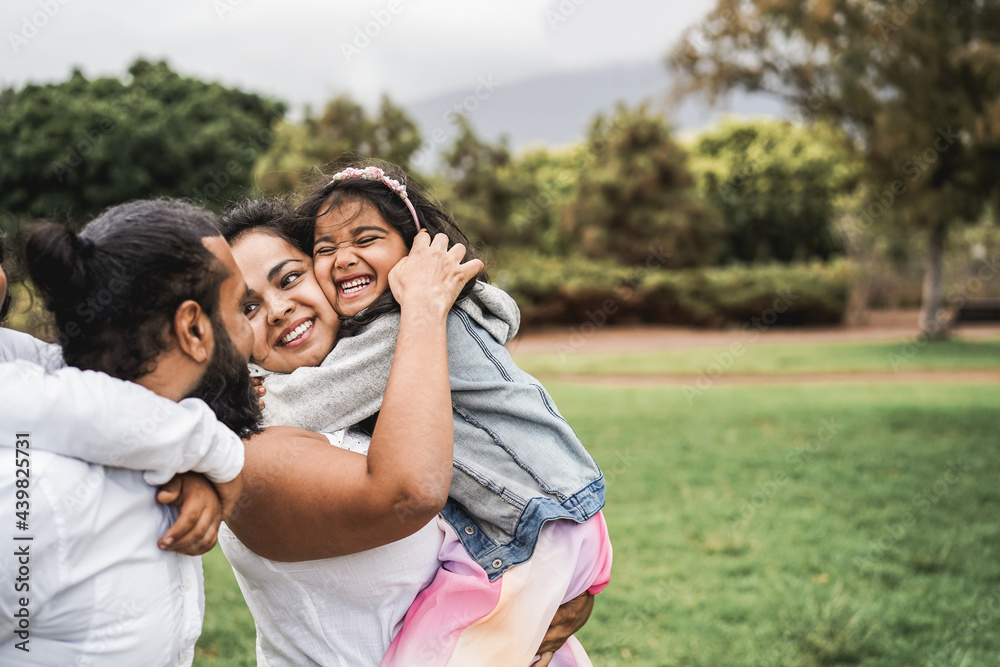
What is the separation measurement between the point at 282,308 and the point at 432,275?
0.38 meters

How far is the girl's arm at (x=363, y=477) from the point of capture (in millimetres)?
1438

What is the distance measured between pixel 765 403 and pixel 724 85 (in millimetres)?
5910

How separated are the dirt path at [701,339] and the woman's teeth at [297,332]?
11059 millimetres

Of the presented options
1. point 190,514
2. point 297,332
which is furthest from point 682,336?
point 190,514

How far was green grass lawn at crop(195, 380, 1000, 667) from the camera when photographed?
13.6 ft

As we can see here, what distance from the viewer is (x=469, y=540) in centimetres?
176

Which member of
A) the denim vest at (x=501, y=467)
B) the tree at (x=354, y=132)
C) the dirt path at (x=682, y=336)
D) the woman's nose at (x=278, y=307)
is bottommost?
the dirt path at (x=682, y=336)

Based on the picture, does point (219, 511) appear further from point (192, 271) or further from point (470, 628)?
point (470, 628)

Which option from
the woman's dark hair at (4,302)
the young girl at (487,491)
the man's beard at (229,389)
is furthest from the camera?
the young girl at (487,491)

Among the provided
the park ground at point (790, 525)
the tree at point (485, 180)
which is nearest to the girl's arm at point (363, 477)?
the park ground at point (790, 525)

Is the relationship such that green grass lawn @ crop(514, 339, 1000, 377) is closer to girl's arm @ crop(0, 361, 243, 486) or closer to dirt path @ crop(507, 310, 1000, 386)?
dirt path @ crop(507, 310, 1000, 386)

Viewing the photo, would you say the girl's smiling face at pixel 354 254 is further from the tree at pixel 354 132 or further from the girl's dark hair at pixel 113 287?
the tree at pixel 354 132

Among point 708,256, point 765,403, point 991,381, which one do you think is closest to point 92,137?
point 708,256

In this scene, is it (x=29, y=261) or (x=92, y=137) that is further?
(x=92, y=137)
